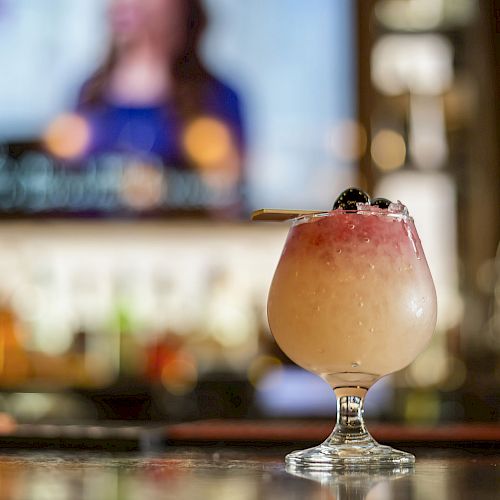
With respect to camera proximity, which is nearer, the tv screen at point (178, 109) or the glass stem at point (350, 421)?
the glass stem at point (350, 421)

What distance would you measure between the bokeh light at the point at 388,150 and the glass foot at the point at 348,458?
7.94 feet

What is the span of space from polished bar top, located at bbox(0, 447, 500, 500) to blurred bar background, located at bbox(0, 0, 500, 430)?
2.12 meters

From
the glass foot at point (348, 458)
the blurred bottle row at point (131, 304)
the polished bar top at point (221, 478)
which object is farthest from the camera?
the blurred bottle row at point (131, 304)

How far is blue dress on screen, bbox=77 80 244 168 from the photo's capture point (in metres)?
3.33

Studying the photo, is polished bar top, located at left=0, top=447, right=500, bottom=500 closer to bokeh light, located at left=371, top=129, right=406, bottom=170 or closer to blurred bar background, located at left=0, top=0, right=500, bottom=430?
blurred bar background, located at left=0, top=0, right=500, bottom=430

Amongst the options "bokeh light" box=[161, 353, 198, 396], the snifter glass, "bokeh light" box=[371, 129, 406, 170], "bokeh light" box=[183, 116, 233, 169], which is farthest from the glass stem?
"bokeh light" box=[183, 116, 233, 169]

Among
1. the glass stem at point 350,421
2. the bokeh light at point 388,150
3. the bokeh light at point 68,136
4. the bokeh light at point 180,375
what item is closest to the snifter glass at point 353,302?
the glass stem at point 350,421

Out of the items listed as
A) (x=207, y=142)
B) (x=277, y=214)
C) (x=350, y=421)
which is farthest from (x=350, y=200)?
(x=207, y=142)

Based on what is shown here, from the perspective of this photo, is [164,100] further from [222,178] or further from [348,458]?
[348,458]

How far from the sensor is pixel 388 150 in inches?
126

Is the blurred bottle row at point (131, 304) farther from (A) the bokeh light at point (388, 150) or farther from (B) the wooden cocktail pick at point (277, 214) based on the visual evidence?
(B) the wooden cocktail pick at point (277, 214)

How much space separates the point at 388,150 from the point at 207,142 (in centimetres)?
60

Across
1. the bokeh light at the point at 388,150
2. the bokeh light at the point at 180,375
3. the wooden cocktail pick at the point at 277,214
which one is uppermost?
the bokeh light at the point at 388,150

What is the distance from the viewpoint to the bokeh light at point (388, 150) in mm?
3184
